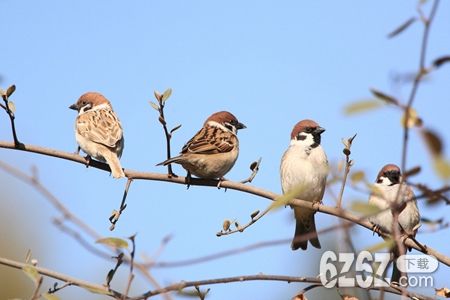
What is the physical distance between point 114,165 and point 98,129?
0.98 metres

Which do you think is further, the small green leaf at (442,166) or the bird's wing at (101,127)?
the bird's wing at (101,127)

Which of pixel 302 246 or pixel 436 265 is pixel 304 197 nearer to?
pixel 302 246

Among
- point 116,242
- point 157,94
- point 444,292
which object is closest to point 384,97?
point 116,242

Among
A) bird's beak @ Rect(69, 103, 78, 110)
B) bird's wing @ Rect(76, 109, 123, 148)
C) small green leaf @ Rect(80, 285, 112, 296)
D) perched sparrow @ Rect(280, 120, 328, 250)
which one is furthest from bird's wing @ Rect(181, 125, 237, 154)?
small green leaf @ Rect(80, 285, 112, 296)

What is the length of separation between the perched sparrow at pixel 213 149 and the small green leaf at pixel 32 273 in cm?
240

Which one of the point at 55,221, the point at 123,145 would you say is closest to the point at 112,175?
the point at 123,145

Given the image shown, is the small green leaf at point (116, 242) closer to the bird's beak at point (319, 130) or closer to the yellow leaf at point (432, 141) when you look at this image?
the yellow leaf at point (432, 141)

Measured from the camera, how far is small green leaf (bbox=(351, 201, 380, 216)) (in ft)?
3.25

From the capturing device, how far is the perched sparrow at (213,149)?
4391 mm

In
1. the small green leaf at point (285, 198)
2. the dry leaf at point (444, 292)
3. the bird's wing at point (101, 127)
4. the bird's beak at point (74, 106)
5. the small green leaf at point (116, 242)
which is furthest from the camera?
the bird's beak at point (74, 106)

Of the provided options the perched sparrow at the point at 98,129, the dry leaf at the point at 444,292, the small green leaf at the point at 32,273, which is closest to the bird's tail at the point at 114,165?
the perched sparrow at the point at 98,129

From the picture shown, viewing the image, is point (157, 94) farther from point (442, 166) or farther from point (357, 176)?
point (442, 166)

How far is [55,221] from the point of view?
140cm

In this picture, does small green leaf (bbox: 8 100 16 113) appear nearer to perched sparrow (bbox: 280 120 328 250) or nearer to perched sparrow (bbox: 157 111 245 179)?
perched sparrow (bbox: 157 111 245 179)
